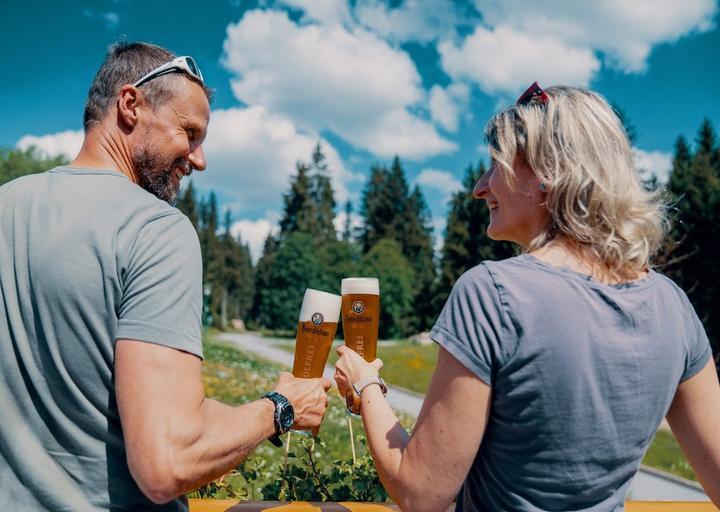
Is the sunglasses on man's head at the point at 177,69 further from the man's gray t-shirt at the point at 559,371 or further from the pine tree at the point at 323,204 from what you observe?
the pine tree at the point at 323,204

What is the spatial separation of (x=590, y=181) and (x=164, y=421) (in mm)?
1130

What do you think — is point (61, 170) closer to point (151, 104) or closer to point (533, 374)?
point (151, 104)

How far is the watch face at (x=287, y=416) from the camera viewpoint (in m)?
1.85

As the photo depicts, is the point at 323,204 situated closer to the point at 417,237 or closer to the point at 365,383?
the point at 417,237

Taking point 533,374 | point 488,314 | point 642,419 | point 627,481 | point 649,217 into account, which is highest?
point 649,217

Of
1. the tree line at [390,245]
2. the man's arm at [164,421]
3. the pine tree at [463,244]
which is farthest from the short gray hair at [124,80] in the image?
the pine tree at [463,244]

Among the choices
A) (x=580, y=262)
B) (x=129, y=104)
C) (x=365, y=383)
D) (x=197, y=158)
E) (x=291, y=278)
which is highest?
(x=291, y=278)

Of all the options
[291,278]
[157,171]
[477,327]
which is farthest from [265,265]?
[477,327]

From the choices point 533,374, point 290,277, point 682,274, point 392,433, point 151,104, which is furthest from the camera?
Answer: point 290,277

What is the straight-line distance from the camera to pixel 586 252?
1.49m

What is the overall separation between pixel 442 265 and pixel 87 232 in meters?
43.2

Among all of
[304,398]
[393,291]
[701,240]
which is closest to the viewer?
[304,398]

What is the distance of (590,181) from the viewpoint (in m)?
1.48

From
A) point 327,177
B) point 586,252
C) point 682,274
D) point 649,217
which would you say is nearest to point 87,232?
point 586,252
